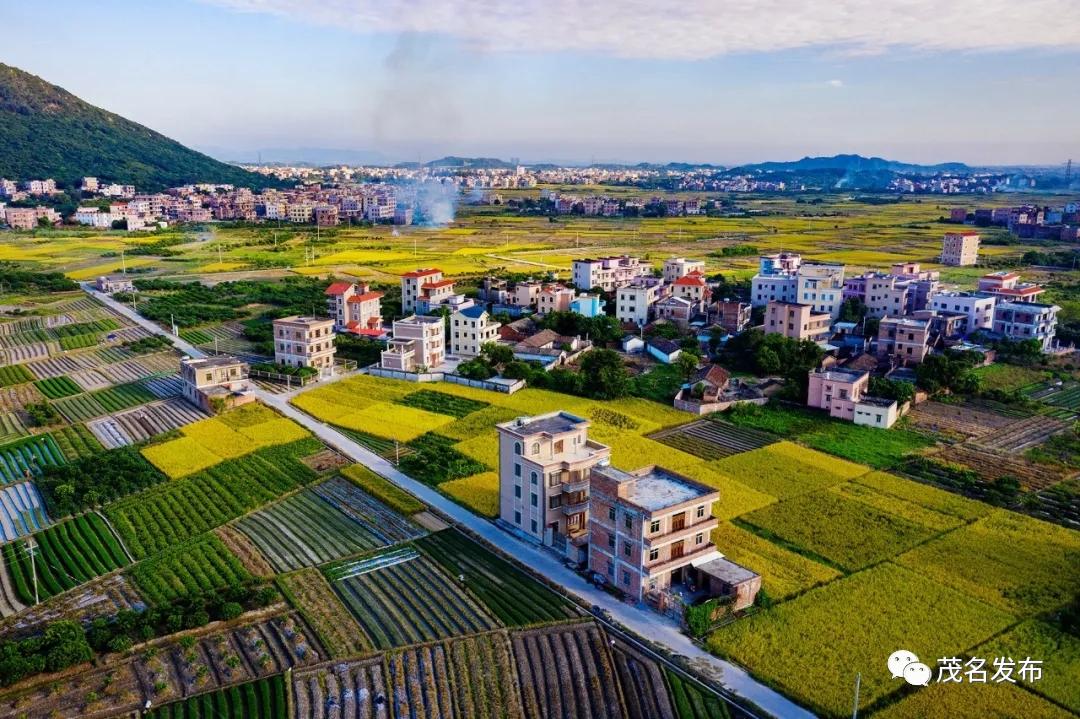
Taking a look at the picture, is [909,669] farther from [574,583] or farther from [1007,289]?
[1007,289]

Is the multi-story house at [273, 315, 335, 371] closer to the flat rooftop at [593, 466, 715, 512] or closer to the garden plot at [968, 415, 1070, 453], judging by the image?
the flat rooftop at [593, 466, 715, 512]

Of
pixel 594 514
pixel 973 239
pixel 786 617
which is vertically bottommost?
pixel 786 617

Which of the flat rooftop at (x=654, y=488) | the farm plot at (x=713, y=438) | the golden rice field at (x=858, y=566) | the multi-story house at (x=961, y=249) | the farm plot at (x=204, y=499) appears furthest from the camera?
the multi-story house at (x=961, y=249)

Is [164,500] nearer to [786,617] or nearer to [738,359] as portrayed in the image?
[786,617]

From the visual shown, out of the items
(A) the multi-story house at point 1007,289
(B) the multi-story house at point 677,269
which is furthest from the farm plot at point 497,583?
(B) the multi-story house at point 677,269

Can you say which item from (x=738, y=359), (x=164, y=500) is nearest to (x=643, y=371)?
(x=738, y=359)

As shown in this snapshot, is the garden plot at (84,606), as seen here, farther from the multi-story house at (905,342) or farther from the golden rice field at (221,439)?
the multi-story house at (905,342)
